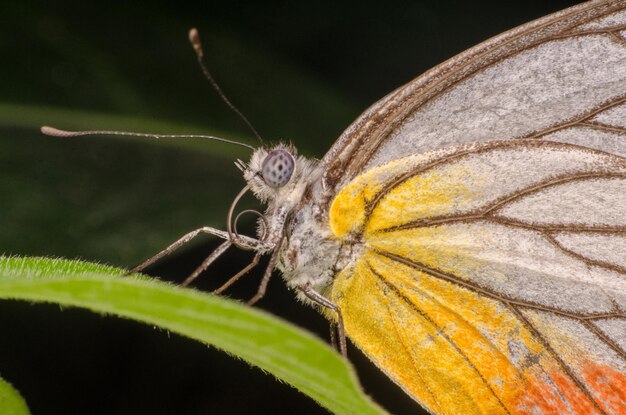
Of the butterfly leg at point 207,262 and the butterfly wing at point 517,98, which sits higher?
the butterfly wing at point 517,98

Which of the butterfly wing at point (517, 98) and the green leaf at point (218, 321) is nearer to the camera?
the green leaf at point (218, 321)

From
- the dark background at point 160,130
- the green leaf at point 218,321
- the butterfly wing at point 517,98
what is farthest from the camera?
the dark background at point 160,130

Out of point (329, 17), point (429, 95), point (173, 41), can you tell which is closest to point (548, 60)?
point (429, 95)

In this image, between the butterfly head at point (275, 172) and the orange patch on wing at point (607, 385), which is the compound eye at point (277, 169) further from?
the orange patch on wing at point (607, 385)

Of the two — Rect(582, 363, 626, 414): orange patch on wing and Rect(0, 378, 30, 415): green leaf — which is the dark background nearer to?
Rect(582, 363, 626, 414): orange patch on wing

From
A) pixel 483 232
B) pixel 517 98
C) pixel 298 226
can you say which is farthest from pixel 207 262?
pixel 517 98

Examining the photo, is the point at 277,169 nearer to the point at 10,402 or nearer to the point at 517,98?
the point at 517,98

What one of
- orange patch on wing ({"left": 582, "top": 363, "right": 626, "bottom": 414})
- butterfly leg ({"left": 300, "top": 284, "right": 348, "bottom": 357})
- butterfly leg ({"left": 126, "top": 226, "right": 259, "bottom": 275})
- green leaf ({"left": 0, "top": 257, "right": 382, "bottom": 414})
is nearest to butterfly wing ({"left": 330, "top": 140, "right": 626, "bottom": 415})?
orange patch on wing ({"left": 582, "top": 363, "right": 626, "bottom": 414})

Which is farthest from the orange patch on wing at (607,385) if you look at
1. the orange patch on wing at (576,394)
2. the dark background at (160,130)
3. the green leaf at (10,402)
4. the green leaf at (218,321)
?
the green leaf at (10,402)
